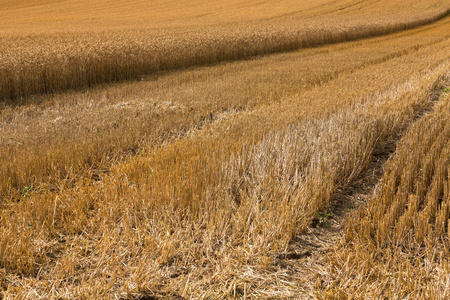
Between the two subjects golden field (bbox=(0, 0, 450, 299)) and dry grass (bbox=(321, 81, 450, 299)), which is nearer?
dry grass (bbox=(321, 81, 450, 299))

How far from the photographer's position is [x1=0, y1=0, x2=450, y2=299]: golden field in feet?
9.44

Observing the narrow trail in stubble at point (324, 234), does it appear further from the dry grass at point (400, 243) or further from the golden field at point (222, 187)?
the dry grass at point (400, 243)

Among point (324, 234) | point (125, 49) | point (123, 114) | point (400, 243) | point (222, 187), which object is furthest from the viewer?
point (125, 49)

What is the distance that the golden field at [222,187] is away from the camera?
2.88 m

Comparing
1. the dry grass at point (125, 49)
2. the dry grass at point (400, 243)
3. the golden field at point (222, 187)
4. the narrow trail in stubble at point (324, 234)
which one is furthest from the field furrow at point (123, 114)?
the dry grass at point (400, 243)

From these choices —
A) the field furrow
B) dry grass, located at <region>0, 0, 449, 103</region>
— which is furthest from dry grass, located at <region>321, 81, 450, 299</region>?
dry grass, located at <region>0, 0, 449, 103</region>

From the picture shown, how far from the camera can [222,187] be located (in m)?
4.05

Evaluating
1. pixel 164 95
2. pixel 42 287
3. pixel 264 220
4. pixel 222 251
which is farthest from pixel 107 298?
pixel 164 95

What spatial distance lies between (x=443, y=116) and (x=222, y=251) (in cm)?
518

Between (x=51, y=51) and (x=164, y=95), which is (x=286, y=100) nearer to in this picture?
Result: (x=164, y=95)

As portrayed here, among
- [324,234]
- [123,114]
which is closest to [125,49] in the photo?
[123,114]

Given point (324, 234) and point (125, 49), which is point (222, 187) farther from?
point (125, 49)

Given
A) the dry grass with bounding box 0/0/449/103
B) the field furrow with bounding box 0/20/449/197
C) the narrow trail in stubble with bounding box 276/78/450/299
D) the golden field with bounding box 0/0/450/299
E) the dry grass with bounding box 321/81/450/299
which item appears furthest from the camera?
the dry grass with bounding box 0/0/449/103

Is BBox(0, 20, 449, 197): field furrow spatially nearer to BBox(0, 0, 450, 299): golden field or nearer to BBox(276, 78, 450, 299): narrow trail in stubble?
BBox(0, 0, 450, 299): golden field
